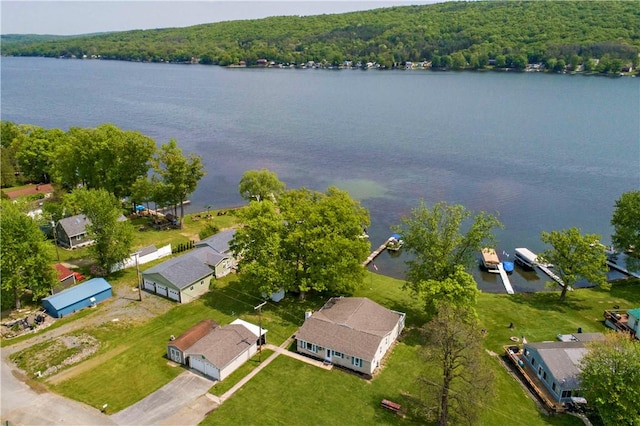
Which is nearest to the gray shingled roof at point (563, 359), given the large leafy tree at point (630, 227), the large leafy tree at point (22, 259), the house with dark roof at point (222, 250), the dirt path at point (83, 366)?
the large leafy tree at point (630, 227)

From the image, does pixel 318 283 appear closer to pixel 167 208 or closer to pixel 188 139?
pixel 167 208

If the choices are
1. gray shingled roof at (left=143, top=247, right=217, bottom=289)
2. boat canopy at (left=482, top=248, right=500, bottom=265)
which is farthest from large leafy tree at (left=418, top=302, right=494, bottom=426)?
boat canopy at (left=482, top=248, right=500, bottom=265)

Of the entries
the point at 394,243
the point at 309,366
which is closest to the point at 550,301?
the point at 394,243

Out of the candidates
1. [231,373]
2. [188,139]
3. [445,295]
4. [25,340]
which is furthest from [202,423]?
[188,139]

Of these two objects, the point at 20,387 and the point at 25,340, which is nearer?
the point at 20,387

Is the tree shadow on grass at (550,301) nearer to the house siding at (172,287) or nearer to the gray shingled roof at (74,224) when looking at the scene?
the house siding at (172,287)

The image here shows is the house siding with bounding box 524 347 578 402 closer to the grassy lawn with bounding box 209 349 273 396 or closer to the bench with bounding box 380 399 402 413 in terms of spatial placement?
the bench with bounding box 380 399 402 413
